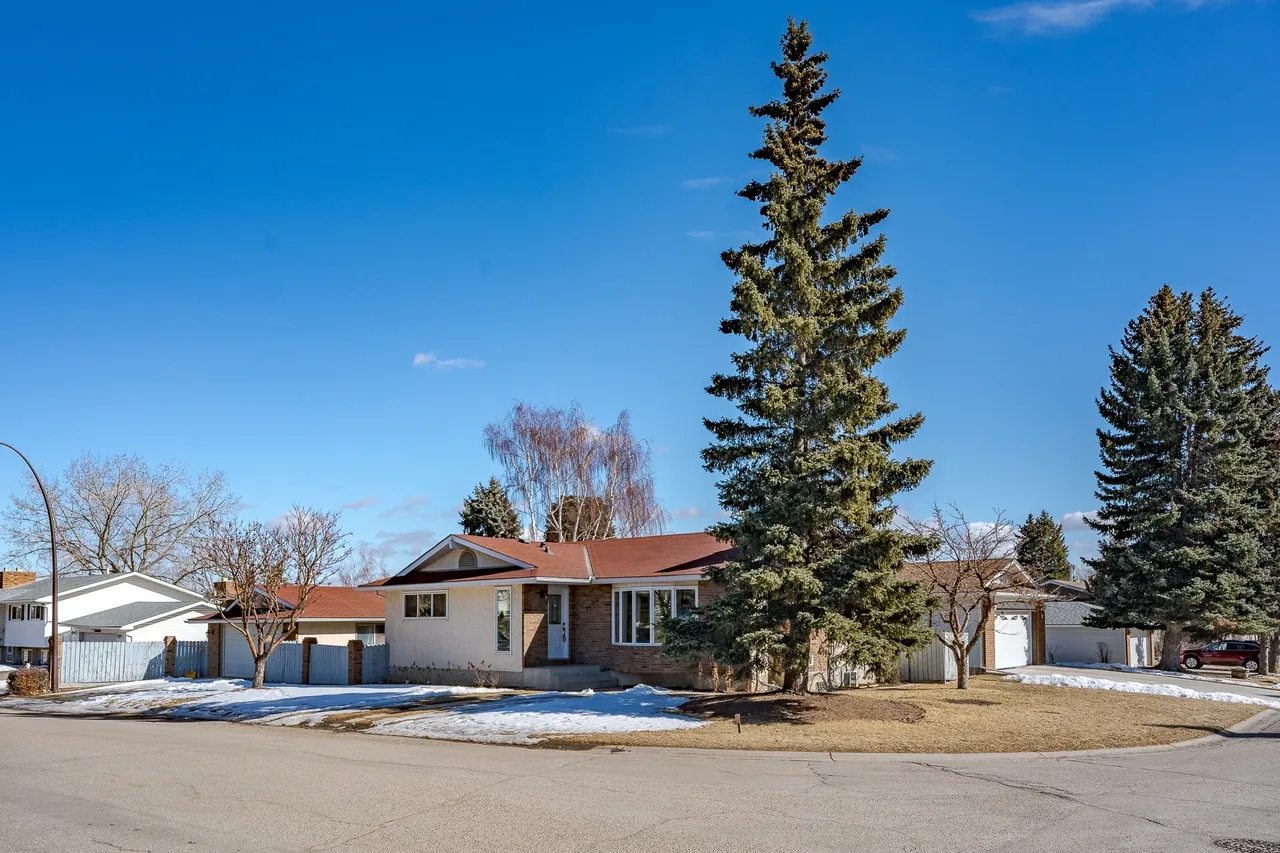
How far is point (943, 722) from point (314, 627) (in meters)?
26.3

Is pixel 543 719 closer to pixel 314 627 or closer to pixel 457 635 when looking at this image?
pixel 457 635

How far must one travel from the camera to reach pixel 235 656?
3800 centimetres

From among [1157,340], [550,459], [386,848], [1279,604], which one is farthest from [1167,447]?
[386,848]

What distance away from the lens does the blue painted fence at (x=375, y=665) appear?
32.2 metres

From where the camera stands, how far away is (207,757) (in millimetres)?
16297

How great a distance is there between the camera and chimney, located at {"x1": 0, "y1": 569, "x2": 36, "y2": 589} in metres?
58.0

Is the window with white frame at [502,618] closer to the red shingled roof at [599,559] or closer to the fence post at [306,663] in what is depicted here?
the red shingled roof at [599,559]

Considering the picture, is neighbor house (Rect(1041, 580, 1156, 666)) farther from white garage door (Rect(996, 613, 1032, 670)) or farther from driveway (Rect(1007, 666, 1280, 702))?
driveway (Rect(1007, 666, 1280, 702))

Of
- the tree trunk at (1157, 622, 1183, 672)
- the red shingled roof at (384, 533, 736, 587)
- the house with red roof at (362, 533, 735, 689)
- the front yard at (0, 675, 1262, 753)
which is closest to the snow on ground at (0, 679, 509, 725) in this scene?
the front yard at (0, 675, 1262, 753)

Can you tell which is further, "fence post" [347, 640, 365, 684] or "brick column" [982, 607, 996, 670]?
"brick column" [982, 607, 996, 670]

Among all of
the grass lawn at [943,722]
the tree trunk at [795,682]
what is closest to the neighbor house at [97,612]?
the tree trunk at [795,682]

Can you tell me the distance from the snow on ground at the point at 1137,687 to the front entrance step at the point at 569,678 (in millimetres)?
12015

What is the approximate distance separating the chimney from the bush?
27557 millimetres

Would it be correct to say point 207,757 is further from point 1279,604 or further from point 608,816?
point 1279,604
